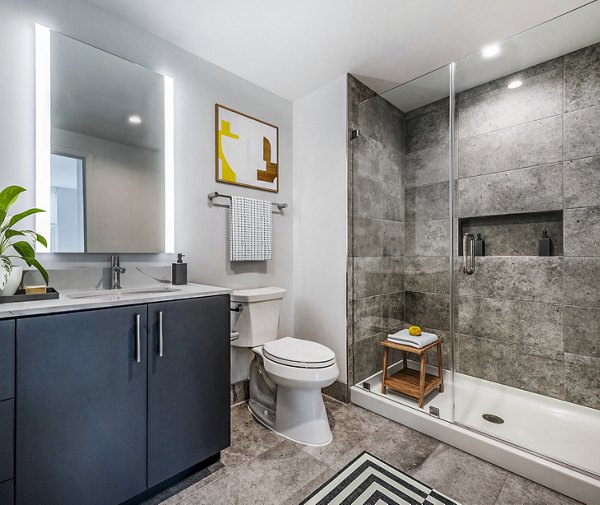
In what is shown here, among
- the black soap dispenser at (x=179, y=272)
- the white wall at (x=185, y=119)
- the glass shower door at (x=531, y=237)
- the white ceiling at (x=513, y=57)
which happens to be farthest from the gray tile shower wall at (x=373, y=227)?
the black soap dispenser at (x=179, y=272)

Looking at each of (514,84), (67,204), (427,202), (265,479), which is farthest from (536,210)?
(67,204)

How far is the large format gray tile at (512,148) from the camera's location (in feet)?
6.81

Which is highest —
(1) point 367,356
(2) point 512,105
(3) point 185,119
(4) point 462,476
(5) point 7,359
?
(2) point 512,105

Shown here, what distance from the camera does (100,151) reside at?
165cm

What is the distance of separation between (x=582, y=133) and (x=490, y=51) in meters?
0.78

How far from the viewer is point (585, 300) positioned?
1.97 metres

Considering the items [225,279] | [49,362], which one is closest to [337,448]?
[225,279]

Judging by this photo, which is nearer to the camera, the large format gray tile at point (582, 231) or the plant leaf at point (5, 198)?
the plant leaf at point (5, 198)

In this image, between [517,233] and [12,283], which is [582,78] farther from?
[12,283]

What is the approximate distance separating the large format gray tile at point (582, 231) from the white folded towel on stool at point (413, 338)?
103 centimetres

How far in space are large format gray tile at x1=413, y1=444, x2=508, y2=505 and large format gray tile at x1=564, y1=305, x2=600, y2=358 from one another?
1.03m

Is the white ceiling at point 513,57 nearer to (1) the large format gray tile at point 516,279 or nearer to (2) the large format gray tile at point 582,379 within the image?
(1) the large format gray tile at point 516,279

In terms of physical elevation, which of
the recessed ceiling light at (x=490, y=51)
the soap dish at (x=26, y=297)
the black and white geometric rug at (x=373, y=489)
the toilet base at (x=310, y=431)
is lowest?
the black and white geometric rug at (x=373, y=489)

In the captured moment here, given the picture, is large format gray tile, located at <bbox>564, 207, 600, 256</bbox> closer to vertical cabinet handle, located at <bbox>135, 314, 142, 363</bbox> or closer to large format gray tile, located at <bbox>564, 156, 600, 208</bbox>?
large format gray tile, located at <bbox>564, 156, 600, 208</bbox>
